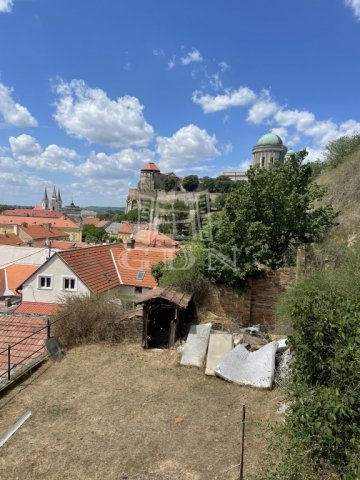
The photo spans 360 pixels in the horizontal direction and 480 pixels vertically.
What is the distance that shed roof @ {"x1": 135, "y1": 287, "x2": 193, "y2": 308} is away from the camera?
7715mm

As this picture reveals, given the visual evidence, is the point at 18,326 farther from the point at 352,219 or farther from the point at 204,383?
the point at 352,219

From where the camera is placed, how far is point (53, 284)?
57.0ft

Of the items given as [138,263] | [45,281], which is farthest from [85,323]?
[138,263]

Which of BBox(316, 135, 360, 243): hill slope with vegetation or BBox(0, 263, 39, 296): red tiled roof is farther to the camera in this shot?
BBox(0, 263, 39, 296): red tiled roof

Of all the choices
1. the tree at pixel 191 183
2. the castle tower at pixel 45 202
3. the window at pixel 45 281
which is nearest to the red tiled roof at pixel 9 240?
the window at pixel 45 281

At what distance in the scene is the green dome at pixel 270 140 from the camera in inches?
3100

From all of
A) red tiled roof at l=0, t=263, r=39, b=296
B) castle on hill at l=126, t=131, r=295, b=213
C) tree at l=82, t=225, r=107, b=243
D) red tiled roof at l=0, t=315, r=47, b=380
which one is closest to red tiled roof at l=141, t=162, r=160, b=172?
castle on hill at l=126, t=131, r=295, b=213

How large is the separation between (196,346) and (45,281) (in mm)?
12757

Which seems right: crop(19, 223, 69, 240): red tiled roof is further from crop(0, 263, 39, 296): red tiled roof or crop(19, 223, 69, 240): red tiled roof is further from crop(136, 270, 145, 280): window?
crop(136, 270, 145, 280): window

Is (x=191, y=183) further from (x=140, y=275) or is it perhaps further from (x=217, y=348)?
(x=217, y=348)

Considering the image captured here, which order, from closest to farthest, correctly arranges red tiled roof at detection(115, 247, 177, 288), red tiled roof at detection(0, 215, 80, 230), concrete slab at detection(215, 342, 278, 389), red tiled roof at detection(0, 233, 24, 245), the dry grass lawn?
1. the dry grass lawn
2. concrete slab at detection(215, 342, 278, 389)
3. red tiled roof at detection(115, 247, 177, 288)
4. red tiled roof at detection(0, 233, 24, 245)
5. red tiled roof at detection(0, 215, 80, 230)

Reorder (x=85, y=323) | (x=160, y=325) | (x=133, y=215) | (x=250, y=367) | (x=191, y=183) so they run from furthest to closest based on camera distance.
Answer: (x=191, y=183) < (x=133, y=215) < (x=160, y=325) < (x=85, y=323) < (x=250, y=367)

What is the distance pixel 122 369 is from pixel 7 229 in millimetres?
78389

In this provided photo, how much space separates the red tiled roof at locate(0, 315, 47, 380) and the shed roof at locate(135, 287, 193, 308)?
92.6 inches
